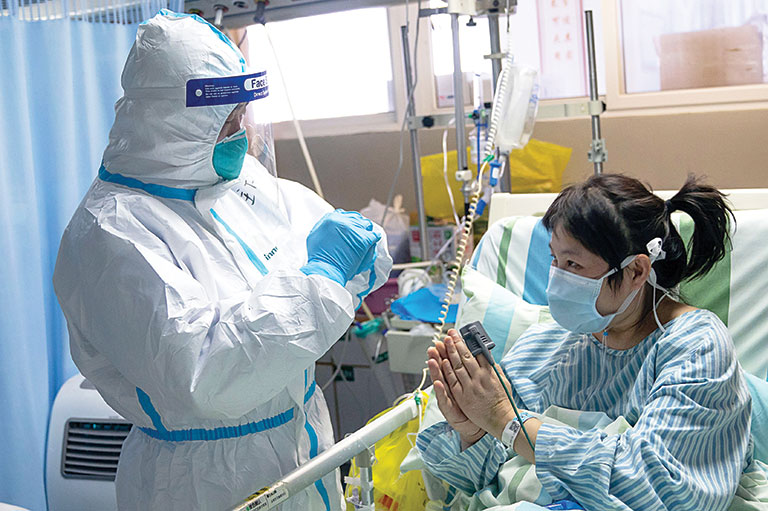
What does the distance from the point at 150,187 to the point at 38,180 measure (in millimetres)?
926

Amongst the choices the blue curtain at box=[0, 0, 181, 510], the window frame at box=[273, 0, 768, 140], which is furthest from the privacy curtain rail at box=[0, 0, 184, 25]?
the window frame at box=[273, 0, 768, 140]

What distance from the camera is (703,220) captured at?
1418 mm

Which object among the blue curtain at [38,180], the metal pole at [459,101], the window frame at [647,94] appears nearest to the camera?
the blue curtain at [38,180]

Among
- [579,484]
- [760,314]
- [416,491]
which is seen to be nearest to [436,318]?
[416,491]

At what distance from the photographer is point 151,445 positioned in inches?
57.1

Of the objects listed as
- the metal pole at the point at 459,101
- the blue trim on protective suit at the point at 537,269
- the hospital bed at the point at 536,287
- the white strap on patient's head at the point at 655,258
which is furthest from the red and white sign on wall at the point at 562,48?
the white strap on patient's head at the point at 655,258

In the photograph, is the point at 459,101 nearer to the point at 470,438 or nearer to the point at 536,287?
the point at 536,287

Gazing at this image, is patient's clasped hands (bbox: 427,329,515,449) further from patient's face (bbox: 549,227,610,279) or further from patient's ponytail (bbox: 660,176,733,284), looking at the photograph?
patient's ponytail (bbox: 660,176,733,284)

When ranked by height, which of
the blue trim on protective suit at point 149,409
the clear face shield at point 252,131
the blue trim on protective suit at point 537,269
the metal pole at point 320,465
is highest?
the clear face shield at point 252,131

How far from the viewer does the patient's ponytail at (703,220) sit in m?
1.41

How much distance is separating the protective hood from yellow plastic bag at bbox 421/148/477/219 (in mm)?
1676

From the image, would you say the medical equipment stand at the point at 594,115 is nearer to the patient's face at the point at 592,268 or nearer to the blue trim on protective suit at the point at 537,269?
the blue trim on protective suit at the point at 537,269

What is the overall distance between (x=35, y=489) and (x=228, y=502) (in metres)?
1.08

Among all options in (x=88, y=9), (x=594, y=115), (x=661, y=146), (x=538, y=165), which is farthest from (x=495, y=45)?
(x=88, y=9)
